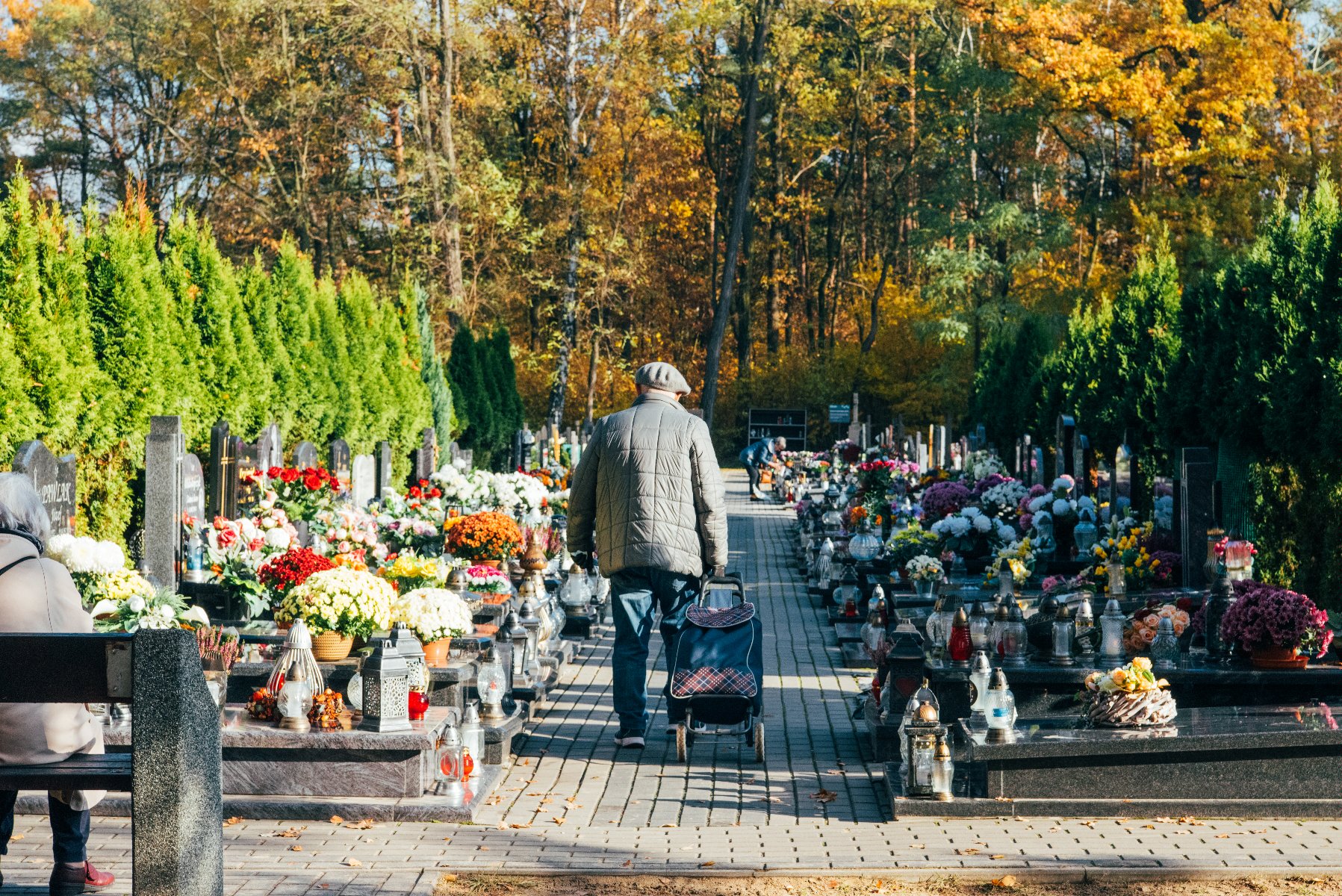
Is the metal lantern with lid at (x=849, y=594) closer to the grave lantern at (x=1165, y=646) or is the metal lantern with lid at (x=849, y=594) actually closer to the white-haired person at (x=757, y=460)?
the grave lantern at (x=1165, y=646)

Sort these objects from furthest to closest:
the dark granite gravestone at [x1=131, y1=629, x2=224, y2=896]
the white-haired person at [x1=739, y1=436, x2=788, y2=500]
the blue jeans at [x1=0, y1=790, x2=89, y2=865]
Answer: the white-haired person at [x1=739, y1=436, x2=788, y2=500] → the blue jeans at [x1=0, y1=790, x2=89, y2=865] → the dark granite gravestone at [x1=131, y1=629, x2=224, y2=896]

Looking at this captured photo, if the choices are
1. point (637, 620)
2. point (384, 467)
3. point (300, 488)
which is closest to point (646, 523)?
point (637, 620)

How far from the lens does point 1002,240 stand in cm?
4006

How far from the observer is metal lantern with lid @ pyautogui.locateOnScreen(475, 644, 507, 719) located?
26.5ft

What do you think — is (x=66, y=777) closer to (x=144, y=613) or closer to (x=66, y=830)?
(x=66, y=830)

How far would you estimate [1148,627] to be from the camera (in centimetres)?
864

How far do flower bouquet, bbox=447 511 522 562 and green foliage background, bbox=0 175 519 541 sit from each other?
324cm

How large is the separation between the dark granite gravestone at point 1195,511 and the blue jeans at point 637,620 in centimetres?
502

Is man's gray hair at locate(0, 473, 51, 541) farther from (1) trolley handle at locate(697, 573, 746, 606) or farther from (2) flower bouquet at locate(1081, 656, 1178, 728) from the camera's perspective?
(2) flower bouquet at locate(1081, 656, 1178, 728)

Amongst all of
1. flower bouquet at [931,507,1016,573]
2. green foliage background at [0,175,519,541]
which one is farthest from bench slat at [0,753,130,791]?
flower bouquet at [931,507,1016,573]

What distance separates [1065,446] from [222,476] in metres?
11.8

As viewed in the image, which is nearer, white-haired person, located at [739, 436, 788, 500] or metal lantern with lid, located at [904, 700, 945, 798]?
metal lantern with lid, located at [904, 700, 945, 798]

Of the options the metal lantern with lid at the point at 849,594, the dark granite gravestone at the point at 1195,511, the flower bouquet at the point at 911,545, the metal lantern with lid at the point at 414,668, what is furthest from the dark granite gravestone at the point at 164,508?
the dark granite gravestone at the point at 1195,511

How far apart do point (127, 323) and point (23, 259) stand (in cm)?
167
